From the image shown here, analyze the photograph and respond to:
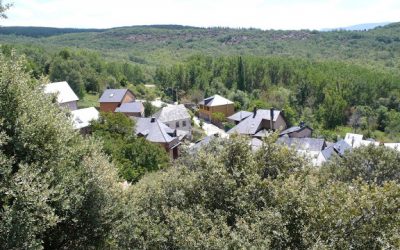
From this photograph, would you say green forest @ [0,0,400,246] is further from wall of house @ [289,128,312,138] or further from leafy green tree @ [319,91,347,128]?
leafy green tree @ [319,91,347,128]

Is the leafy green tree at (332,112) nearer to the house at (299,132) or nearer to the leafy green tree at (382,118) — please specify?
the leafy green tree at (382,118)

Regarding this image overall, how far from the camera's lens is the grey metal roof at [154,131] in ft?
132

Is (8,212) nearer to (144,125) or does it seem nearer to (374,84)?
(144,125)

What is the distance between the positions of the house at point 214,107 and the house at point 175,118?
42.8 feet

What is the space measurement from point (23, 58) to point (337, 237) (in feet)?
31.9

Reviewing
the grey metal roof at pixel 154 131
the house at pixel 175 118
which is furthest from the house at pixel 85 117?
the house at pixel 175 118

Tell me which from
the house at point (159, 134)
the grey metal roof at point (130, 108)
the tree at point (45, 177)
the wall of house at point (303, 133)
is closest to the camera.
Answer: the tree at point (45, 177)

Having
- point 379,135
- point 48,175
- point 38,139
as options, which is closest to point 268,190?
point 48,175

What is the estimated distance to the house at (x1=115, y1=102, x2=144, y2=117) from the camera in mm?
55688

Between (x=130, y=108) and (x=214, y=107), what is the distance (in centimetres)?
1808

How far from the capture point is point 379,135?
239ft

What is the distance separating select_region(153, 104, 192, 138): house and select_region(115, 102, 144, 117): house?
88.7 inches

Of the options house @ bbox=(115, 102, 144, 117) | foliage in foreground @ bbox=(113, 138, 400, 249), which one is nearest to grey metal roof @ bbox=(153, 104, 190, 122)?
house @ bbox=(115, 102, 144, 117)

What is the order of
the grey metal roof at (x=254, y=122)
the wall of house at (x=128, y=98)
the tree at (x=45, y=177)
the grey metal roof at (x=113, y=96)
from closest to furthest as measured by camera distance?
the tree at (x=45, y=177)
the grey metal roof at (x=254, y=122)
the grey metal roof at (x=113, y=96)
the wall of house at (x=128, y=98)
